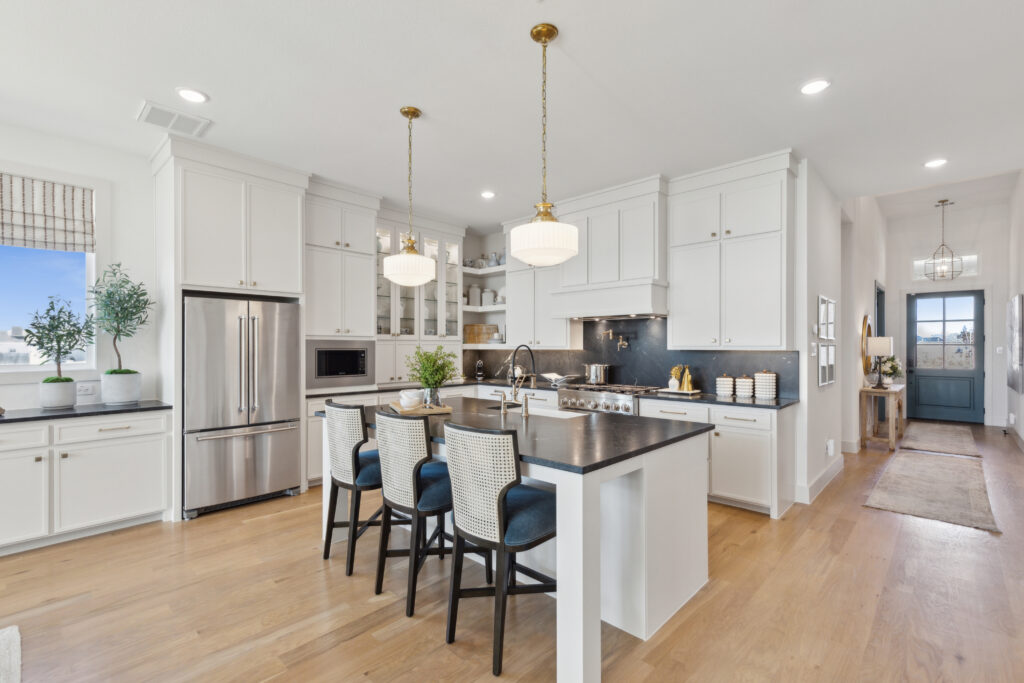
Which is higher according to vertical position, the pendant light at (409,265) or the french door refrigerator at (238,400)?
the pendant light at (409,265)

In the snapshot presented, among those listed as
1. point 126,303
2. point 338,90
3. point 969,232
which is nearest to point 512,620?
point 338,90

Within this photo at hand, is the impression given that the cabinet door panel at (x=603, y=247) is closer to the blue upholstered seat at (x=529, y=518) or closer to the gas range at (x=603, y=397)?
the gas range at (x=603, y=397)

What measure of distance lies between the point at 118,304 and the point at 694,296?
465cm

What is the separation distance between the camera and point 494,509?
1.98 meters

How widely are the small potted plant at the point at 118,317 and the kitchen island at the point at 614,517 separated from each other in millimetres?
2164

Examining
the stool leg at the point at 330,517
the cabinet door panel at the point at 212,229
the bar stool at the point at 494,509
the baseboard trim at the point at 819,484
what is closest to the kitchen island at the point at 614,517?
the bar stool at the point at 494,509

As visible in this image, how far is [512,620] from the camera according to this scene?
234 centimetres

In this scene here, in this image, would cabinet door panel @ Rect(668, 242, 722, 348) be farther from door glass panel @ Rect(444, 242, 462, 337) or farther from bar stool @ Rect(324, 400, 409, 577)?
bar stool @ Rect(324, 400, 409, 577)

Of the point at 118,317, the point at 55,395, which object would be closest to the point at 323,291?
the point at 118,317

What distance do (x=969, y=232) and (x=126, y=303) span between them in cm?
1076

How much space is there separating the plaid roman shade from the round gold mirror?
27.1ft

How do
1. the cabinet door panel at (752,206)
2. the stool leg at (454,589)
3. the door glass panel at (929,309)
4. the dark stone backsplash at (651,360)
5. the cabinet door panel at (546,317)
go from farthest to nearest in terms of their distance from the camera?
the door glass panel at (929,309) → the cabinet door panel at (546,317) → the dark stone backsplash at (651,360) → the cabinet door panel at (752,206) → the stool leg at (454,589)

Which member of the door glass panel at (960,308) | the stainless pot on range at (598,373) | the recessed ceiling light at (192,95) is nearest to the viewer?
the recessed ceiling light at (192,95)

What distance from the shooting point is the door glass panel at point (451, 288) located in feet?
19.6
